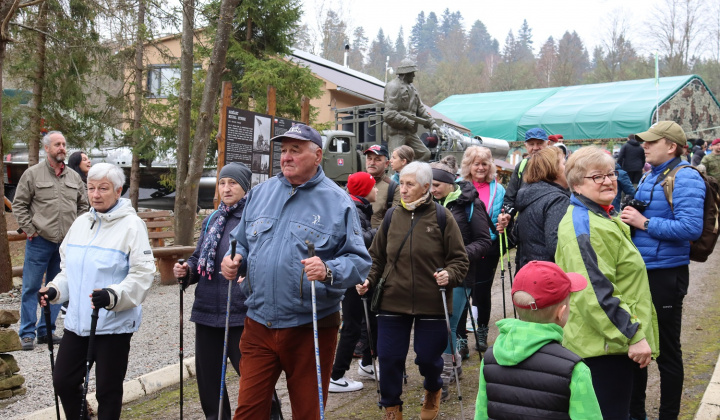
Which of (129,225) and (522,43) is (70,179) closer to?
(129,225)

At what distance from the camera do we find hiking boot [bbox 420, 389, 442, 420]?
5.09 meters

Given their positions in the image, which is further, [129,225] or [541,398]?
[129,225]

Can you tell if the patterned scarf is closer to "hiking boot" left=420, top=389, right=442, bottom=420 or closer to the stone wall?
"hiking boot" left=420, top=389, right=442, bottom=420

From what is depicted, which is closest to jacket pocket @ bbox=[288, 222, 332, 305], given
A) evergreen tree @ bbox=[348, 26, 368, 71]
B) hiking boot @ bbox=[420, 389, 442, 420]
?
hiking boot @ bbox=[420, 389, 442, 420]

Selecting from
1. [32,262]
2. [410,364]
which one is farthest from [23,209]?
[410,364]

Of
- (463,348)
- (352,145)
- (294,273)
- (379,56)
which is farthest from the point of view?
(379,56)

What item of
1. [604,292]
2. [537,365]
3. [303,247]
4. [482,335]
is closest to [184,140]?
[482,335]

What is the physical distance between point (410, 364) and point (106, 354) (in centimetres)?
352

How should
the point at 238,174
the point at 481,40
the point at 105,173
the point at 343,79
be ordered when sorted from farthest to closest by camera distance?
the point at 481,40
the point at 343,79
the point at 238,174
the point at 105,173

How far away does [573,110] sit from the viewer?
40406 millimetres

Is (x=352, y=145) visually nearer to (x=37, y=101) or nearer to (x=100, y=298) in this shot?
(x=37, y=101)

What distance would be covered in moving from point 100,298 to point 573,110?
130 ft

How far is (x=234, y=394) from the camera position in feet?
19.3

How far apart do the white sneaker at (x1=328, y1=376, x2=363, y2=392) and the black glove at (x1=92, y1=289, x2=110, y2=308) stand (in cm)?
255
